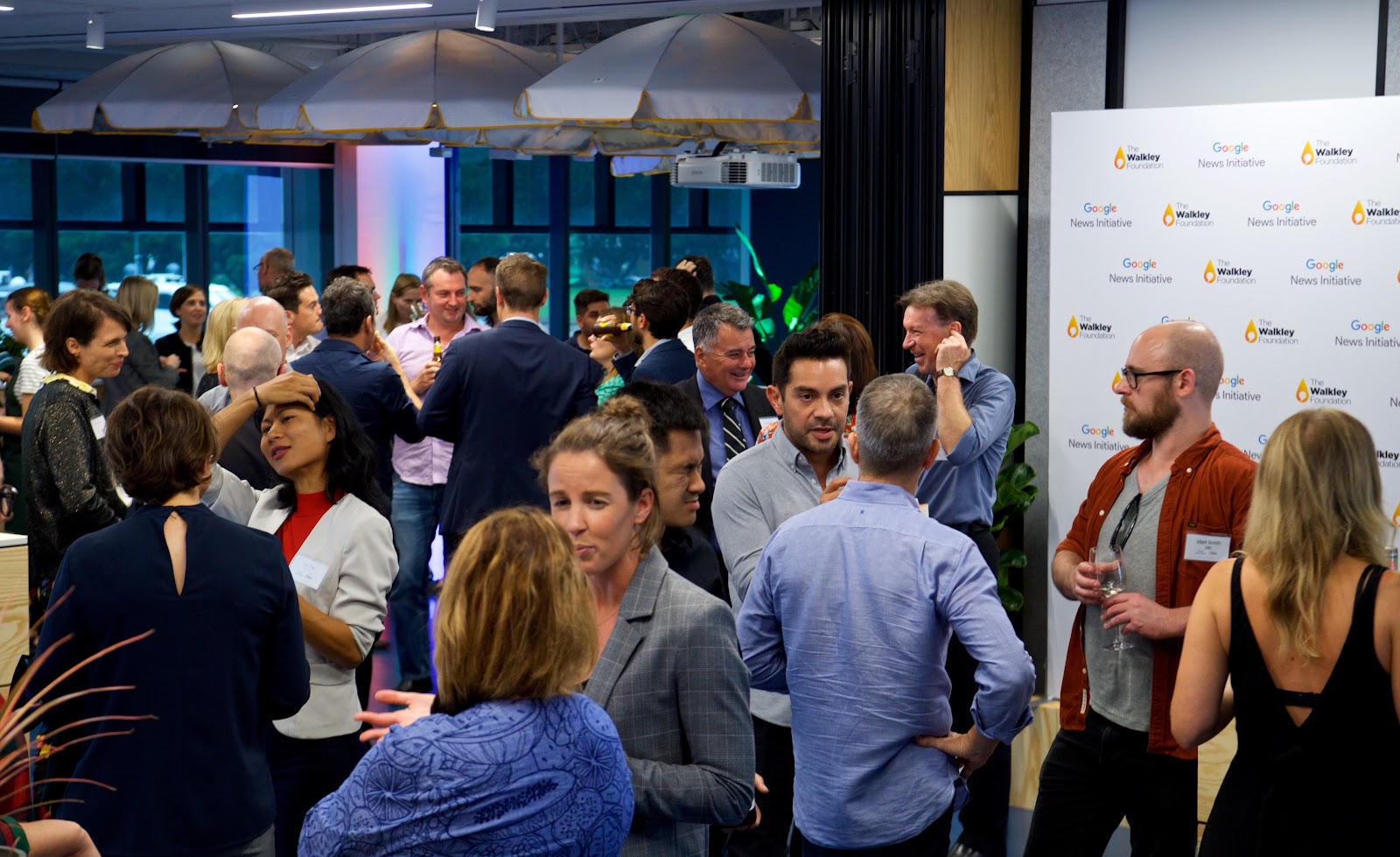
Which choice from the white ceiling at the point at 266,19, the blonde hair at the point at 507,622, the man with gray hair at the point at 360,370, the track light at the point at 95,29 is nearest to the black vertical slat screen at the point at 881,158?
the man with gray hair at the point at 360,370

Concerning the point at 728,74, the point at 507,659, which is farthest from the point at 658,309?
the point at 507,659

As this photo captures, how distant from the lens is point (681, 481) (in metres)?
2.98

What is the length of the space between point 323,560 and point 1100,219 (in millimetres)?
3317

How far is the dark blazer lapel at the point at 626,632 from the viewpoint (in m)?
2.24

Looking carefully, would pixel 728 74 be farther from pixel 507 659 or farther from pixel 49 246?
pixel 49 246

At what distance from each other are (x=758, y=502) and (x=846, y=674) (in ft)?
2.60

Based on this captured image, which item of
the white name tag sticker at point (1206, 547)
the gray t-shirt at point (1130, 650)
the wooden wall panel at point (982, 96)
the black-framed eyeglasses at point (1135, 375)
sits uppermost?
the wooden wall panel at point (982, 96)

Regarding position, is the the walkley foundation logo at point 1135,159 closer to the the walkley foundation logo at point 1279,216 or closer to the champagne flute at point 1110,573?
the the walkley foundation logo at point 1279,216

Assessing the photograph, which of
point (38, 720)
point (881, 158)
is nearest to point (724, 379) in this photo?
point (881, 158)

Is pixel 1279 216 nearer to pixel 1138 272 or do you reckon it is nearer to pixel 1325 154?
pixel 1325 154

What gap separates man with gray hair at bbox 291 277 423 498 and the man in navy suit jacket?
93cm

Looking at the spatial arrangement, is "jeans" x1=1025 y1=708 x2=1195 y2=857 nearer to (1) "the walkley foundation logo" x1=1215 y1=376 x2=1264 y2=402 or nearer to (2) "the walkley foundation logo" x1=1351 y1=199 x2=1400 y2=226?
(1) "the walkley foundation logo" x1=1215 y1=376 x2=1264 y2=402

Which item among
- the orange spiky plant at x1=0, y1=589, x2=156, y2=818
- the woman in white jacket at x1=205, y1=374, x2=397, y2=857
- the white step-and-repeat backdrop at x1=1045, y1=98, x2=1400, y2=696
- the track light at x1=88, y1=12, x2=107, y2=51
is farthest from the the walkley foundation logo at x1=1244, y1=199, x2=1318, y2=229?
the track light at x1=88, y1=12, x2=107, y2=51

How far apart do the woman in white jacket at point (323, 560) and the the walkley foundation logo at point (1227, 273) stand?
10.5 feet
